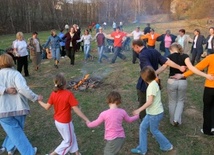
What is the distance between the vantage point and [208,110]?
16.0 feet

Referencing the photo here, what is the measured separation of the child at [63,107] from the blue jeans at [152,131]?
107 centimetres

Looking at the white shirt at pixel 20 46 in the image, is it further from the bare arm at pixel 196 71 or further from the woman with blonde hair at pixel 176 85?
the bare arm at pixel 196 71

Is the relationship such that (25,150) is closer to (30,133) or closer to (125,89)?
(30,133)

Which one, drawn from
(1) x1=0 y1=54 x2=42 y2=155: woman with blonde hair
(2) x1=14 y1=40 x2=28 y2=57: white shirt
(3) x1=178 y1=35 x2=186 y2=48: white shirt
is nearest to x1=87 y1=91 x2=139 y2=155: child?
(1) x1=0 y1=54 x2=42 y2=155: woman with blonde hair

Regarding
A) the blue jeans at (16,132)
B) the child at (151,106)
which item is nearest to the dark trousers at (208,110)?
the child at (151,106)

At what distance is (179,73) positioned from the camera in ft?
16.8

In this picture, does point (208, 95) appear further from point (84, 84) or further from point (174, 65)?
point (84, 84)

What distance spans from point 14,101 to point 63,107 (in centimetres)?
85

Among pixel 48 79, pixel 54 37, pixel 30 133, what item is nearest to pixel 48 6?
pixel 54 37

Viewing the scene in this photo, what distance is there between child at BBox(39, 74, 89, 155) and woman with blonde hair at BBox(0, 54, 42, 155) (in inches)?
13.9

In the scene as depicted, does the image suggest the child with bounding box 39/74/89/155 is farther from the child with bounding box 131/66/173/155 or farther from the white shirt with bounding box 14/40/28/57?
the white shirt with bounding box 14/40/28/57

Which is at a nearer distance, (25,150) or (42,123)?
(25,150)

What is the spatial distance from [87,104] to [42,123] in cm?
150

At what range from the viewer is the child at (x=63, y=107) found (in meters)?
3.83
